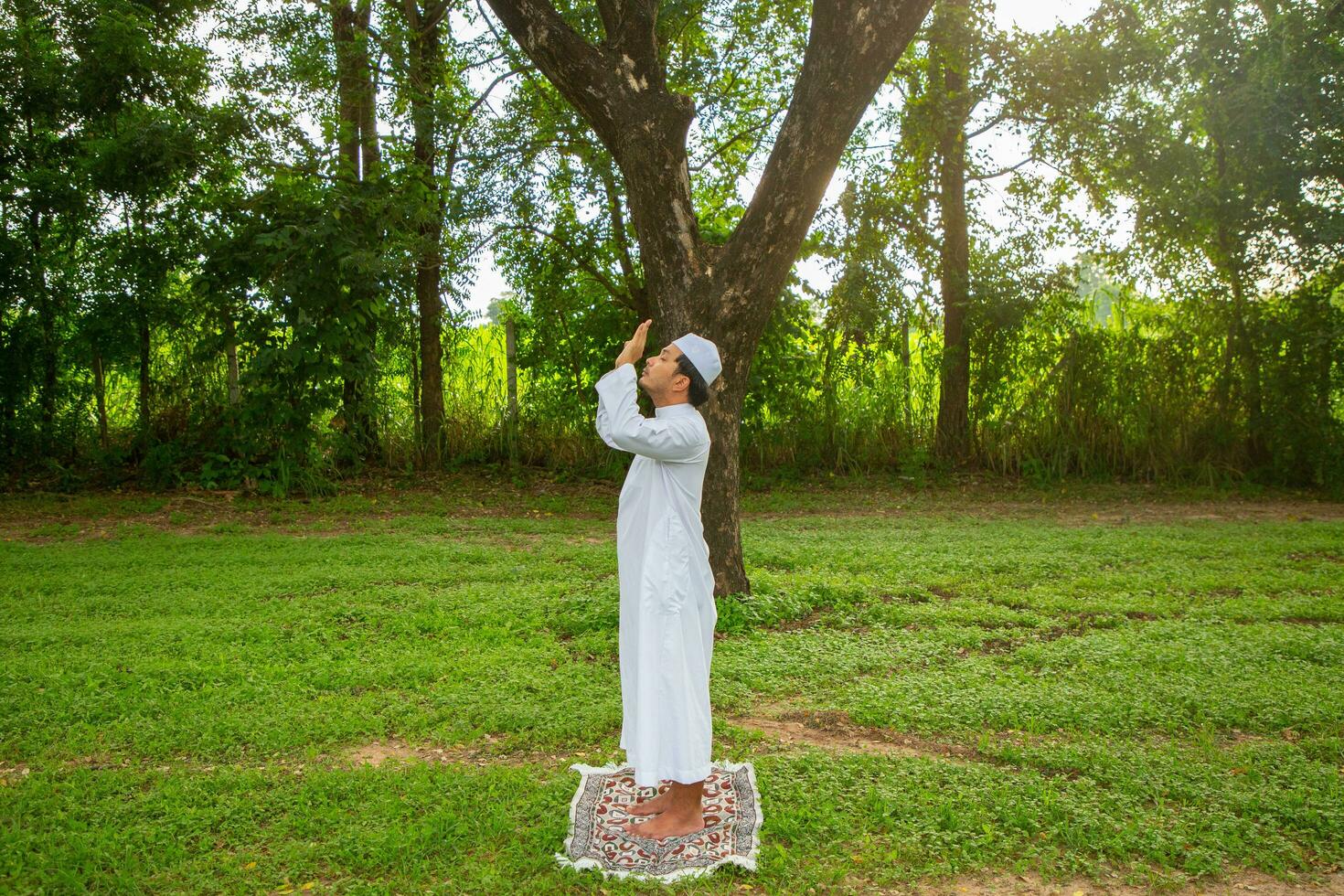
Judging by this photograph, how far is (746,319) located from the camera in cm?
638

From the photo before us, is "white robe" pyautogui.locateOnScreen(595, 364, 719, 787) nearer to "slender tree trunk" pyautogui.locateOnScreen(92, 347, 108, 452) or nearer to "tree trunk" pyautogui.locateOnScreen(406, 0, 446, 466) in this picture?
"tree trunk" pyautogui.locateOnScreen(406, 0, 446, 466)

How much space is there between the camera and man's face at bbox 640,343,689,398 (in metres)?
3.80

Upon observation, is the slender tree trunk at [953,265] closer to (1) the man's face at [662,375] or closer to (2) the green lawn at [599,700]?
(2) the green lawn at [599,700]

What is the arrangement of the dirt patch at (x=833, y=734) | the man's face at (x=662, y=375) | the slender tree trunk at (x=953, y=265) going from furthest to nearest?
the slender tree trunk at (x=953, y=265) → the dirt patch at (x=833, y=734) → the man's face at (x=662, y=375)

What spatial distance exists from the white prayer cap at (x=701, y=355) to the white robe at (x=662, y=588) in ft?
0.46

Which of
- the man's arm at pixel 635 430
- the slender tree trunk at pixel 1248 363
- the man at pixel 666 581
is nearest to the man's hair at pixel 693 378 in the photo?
the man at pixel 666 581

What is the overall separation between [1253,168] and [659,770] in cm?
1018

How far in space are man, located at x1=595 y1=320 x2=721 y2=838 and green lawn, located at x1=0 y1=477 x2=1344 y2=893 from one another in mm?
380

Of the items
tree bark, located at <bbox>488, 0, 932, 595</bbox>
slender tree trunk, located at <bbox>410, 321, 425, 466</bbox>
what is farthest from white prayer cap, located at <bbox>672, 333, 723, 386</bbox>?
slender tree trunk, located at <bbox>410, 321, 425, 466</bbox>

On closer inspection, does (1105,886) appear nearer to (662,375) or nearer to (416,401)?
(662,375)

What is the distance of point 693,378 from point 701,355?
0.10 m

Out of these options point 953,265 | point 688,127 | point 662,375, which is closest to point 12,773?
point 662,375

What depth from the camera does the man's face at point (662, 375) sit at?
3.80 m

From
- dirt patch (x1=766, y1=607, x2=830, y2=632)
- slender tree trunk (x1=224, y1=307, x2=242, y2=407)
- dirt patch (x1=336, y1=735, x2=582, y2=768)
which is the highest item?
slender tree trunk (x1=224, y1=307, x2=242, y2=407)
